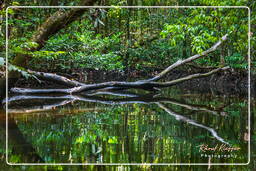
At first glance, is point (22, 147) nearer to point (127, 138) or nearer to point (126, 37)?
point (127, 138)

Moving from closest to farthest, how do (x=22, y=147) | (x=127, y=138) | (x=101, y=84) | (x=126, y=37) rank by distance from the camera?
1. (x=22, y=147)
2. (x=127, y=138)
3. (x=126, y=37)
4. (x=101, y=84)

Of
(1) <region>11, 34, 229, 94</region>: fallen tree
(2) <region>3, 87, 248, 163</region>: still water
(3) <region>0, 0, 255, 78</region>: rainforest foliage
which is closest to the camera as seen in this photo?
(2) <region>3, 87, 248, 163</region>: still water

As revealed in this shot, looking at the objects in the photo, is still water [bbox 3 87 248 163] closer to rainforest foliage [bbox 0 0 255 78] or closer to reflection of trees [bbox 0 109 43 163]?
reflection of trees [bbox 0 109 43 163]

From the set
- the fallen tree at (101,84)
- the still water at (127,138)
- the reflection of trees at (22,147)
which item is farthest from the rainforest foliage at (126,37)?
the reflection of trees at (22,147)

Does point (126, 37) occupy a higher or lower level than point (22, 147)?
higher

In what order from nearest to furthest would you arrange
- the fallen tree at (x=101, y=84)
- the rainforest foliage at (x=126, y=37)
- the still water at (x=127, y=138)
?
the still water at (x=127, y=138) → the rainforest foliage at (x=126, y=37) → the fallen tree at (x=101, y=84)

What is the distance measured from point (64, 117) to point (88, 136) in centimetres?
132

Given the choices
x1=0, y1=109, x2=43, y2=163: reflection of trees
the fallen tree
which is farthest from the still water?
the fallen tree

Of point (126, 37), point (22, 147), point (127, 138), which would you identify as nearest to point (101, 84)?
point (126, 37)

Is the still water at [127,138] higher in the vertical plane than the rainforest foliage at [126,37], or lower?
lower

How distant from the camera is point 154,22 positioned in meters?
6.72

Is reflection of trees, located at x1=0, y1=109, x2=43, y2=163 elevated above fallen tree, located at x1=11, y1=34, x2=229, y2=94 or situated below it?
below

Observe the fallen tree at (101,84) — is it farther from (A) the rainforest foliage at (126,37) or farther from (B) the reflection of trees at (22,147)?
(B) the reflection of trees at (22,147)

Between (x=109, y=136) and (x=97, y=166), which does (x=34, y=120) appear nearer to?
(x=109, y=136)
